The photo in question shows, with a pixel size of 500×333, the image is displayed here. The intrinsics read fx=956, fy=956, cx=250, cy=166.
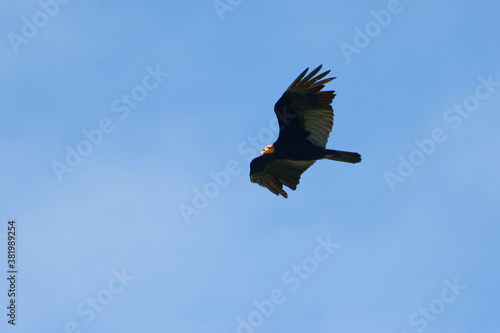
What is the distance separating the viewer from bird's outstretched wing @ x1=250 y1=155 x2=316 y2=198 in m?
Answer: 30.8

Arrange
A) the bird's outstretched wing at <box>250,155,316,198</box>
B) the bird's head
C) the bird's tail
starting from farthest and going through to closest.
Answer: the bird's outstretched wing at <box>250,155,316,198</box> < the bird's head < the bird's tail

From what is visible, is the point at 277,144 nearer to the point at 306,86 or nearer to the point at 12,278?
the point at 306,86

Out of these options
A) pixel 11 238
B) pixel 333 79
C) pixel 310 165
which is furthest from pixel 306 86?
pixel 11 238

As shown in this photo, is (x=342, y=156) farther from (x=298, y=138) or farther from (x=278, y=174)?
(x=278, y=174)

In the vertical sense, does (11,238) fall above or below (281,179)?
above

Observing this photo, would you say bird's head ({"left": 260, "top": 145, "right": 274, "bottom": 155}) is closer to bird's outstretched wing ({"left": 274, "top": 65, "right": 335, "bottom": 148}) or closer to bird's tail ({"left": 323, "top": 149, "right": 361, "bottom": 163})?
bird's outstretched wing ({"left": 274, "top": 65, "right": 335, "bottom": 148})

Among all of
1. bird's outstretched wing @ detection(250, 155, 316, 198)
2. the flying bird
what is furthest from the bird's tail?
bird's outstretched wing @ detection(250, 155, 316, 198)

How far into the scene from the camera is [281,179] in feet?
102

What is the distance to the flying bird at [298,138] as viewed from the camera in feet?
95.9

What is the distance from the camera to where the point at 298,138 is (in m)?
30.1

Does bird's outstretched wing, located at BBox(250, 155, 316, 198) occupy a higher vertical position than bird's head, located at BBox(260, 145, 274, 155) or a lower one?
lower

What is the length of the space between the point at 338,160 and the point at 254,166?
2.89m

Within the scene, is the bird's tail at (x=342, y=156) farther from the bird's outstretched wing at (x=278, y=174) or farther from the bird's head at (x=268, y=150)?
the bird's head at (x=268, y=150)

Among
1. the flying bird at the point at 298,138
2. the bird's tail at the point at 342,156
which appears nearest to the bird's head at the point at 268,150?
the flying bird at the point at 298,138
